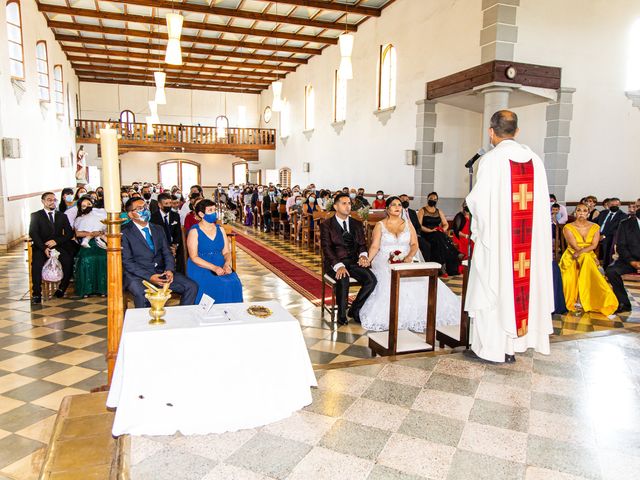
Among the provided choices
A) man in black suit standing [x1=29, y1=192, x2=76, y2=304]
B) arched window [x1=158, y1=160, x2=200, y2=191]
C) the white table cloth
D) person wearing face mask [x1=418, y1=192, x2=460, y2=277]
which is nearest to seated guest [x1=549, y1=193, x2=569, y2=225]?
person wearing face mask [x1=418, y1=192, x2=460, y2=277]

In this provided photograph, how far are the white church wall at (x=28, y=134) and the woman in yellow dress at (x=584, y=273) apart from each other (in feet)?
31.4

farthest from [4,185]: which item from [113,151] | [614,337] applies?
[614,337]

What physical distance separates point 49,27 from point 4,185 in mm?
7066

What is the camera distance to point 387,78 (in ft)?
42.0

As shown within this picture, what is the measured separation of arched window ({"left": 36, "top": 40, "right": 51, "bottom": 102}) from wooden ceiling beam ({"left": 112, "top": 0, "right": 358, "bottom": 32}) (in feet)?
12.5

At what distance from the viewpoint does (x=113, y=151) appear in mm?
2662

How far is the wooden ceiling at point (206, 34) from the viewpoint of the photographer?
1263 centimetres

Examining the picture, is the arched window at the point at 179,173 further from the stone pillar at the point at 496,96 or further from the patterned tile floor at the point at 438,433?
the patterned tile floor at the point at 438,433

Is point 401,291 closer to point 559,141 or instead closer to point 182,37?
point 559,141

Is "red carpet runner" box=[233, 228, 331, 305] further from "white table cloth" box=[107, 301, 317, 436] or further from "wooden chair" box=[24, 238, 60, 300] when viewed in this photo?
"white table cloth" box=[107, 301, 317, 436]

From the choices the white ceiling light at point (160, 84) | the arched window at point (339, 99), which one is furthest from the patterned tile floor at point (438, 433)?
the arched window at point (339, 99)

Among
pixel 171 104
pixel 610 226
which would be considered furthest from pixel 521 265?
pixel 171 104

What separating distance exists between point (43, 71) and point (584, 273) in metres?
14.3

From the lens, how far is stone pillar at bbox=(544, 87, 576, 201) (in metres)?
9.20
